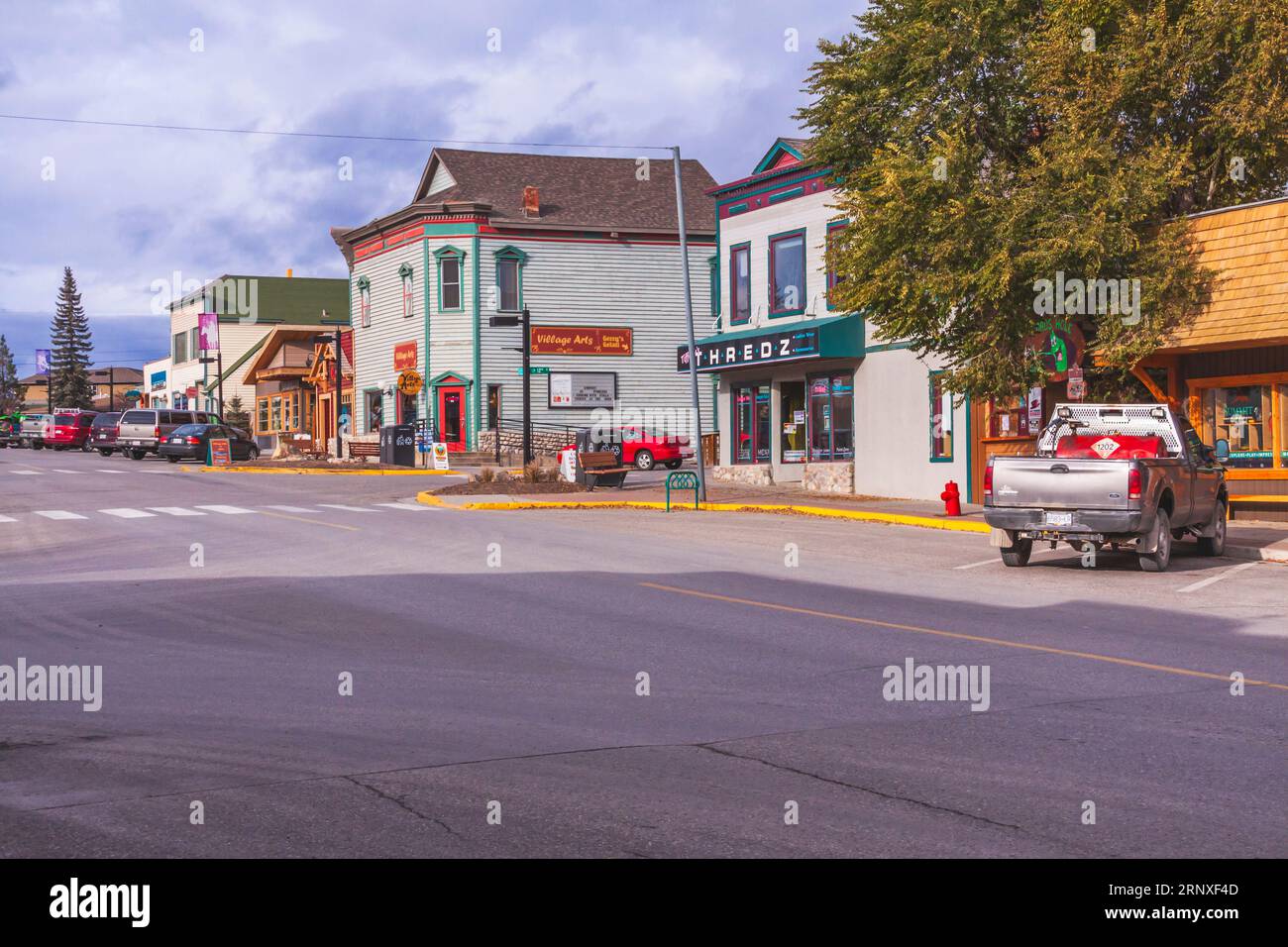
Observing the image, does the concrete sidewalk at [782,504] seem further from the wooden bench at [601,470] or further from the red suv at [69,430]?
the red suv at [69,430]

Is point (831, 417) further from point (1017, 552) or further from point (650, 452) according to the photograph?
point (1017, 552)

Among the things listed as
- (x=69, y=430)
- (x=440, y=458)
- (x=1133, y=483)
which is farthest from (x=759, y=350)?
(x=69, y=430)

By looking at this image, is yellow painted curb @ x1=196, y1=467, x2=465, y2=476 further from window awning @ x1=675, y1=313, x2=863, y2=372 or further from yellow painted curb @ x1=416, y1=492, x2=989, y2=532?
window awning @ x1=675, y1=313, x2=863, y2=372

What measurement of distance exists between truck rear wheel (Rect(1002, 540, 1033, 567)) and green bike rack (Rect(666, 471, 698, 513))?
1133cm

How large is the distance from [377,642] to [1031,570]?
9699 mm

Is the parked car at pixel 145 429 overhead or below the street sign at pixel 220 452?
overhead

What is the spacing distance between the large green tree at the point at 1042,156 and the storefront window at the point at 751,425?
11780mm

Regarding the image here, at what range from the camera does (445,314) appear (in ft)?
173

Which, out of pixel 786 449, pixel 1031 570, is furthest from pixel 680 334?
pixel 1031 570

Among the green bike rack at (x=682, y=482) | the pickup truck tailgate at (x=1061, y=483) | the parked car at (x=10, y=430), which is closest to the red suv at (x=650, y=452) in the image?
the green bike rack at (x=682, y=482)

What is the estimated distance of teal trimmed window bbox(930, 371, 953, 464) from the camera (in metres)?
30.8

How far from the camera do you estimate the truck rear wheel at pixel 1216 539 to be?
20125 millimetres

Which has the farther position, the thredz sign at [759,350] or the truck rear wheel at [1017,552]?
the thredz sign at [759,350]
